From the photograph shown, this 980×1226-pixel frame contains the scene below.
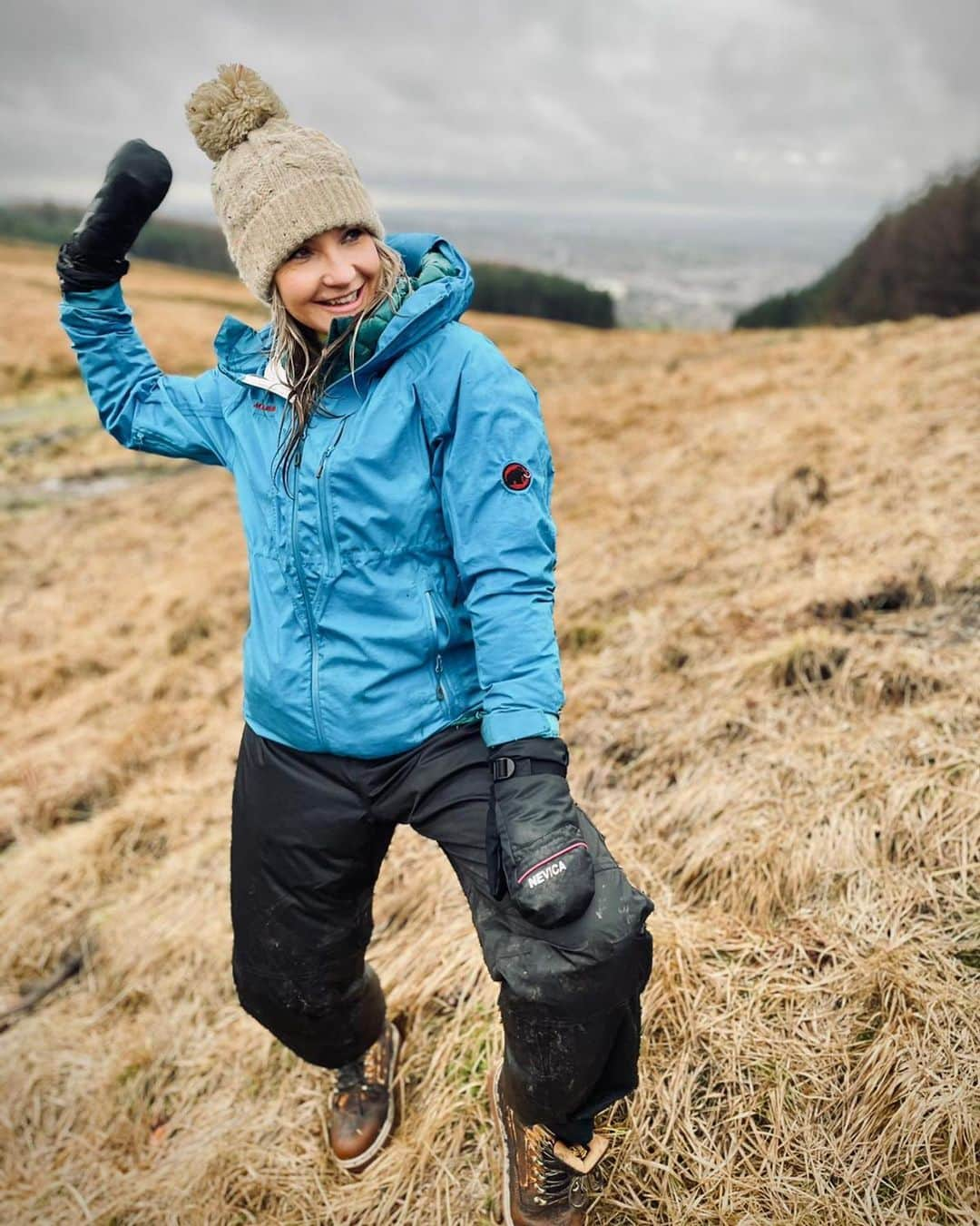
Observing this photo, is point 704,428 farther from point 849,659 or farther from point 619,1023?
point 619,1023

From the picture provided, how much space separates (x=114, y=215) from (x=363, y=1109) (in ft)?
9.62

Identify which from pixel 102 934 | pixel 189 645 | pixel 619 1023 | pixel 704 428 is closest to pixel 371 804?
pixel 619 1023

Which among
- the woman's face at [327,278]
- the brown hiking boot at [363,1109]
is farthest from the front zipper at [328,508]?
the brown hiking boot at [363,1109]

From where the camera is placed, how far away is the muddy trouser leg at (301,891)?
2188mm

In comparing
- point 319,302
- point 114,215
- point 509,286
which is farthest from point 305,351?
point 509,286

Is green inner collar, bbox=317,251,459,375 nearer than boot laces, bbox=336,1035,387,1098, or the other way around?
green inner collar, bbox=317,251,459,375

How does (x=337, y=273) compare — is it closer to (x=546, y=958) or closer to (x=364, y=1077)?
(x=546, y=958)

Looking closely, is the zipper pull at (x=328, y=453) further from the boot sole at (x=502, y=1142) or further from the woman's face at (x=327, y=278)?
the boot sole at (x=502, y=1142)

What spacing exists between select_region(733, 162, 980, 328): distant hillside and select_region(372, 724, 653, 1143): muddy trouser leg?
3239 cm

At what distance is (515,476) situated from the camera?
77.6 inches

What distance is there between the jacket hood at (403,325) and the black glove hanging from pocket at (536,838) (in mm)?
1025

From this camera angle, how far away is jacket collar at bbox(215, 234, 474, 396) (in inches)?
78.3

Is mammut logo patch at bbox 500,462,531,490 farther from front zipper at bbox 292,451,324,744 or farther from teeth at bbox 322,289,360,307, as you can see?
teeth at bbox 322,289,360,307

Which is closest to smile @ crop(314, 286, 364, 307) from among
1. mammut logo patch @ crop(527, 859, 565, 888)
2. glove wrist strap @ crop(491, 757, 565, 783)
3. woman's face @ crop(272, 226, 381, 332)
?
woman's face @ crop(272, 226, 381, 332)
